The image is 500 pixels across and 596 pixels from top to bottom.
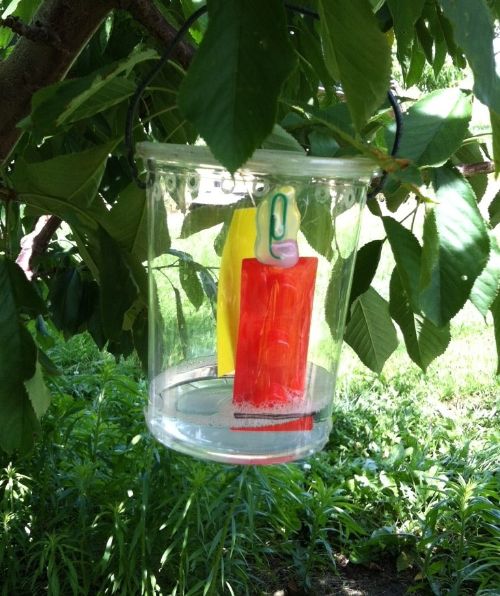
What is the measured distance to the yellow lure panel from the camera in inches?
24.4

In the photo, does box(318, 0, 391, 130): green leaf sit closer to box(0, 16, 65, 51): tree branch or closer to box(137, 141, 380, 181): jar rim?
box(137, 141, 380, 181): jar rim

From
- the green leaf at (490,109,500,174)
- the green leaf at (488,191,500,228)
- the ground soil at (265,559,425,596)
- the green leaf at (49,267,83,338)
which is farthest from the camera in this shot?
the ground soil at (265,559,425,596)

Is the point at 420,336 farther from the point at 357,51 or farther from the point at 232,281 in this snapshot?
the point at 357,51

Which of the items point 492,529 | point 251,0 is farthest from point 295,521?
point 251,0

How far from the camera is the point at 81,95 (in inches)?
20.3

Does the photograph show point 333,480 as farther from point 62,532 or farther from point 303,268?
point 303,268

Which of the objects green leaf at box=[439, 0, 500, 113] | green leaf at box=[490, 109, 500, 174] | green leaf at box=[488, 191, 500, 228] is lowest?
green leaf at box=[488, 191, 500, 228]

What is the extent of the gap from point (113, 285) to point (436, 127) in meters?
0.33

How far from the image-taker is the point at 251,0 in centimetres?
37

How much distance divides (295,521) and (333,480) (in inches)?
12.4

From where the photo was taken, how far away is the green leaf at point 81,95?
1.73 feet

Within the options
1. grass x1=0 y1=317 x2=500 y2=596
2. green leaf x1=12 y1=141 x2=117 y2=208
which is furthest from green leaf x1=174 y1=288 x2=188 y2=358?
grass x1=0 y1=317 x2=500 y2=596

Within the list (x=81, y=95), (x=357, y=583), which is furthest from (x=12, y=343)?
(x=357, y=583)

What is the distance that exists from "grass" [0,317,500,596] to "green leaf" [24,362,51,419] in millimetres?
990
